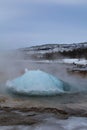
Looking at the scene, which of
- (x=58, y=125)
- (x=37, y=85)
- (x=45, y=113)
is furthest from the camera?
(x=37, y=85)

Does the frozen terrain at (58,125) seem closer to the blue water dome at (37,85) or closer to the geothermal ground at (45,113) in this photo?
the geothermal ground at (45,113)

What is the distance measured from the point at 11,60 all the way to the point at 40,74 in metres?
15.7

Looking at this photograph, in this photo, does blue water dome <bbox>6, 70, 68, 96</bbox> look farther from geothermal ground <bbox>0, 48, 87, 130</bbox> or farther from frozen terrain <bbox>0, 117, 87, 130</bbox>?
frozen terrain <bbox>0, 117, 87, 130</bbox>

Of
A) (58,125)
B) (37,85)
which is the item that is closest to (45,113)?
(58,125)

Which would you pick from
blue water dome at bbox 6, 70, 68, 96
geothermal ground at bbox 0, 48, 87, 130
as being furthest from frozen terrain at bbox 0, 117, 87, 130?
blue water dome at bbox 6, 70, 68, 96

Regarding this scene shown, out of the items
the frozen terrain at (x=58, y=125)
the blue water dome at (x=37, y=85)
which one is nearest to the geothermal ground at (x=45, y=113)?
the frozen terrain at (x=58, y=125)

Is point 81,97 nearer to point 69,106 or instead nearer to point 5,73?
point 69,106

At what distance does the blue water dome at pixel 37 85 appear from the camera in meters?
14.7

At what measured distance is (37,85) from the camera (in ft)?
50.2

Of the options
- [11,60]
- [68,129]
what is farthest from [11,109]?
[11,60]

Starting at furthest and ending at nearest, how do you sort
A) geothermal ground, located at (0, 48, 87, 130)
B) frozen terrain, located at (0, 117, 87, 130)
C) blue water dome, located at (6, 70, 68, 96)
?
blue water dome, located at (6, 70, 68, 96) → geothermal ground, located at (0, 48, 87, 130) → frozen terrain, located at (0, 117, 87, 130)

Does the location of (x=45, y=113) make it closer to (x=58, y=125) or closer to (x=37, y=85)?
(x=58, y=125)

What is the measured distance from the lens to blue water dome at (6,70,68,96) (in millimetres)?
14656

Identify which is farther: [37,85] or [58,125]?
[37,85]
